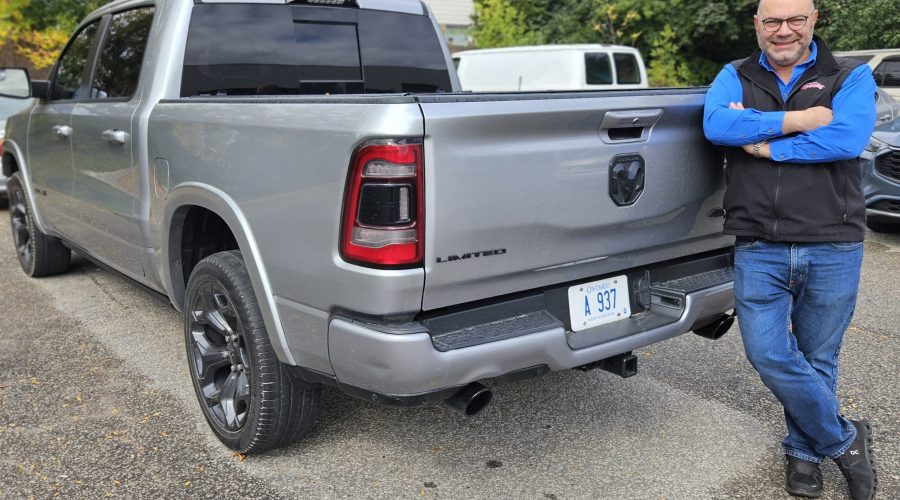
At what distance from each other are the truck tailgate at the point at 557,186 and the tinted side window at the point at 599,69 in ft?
35.3

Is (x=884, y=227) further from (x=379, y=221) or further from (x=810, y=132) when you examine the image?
(x=379, y=221)

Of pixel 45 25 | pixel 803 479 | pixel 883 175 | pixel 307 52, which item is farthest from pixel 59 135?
pixel 45 25

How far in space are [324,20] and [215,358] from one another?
6.14 ft

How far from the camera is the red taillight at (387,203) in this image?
2291mm

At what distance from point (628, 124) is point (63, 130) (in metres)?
3.32

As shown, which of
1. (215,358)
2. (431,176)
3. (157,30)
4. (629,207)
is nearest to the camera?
(431,176)

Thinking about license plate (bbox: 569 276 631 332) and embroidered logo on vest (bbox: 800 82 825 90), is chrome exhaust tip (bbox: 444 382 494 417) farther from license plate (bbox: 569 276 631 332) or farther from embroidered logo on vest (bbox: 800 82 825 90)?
embroidered logo on vest (bbox: 800 82 825 90)

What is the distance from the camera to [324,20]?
411 cm

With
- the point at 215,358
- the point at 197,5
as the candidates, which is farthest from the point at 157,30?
the point at 215,358

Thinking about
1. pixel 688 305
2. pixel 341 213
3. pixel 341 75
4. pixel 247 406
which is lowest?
pixel 247 406

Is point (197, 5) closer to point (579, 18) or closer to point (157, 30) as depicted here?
point (157, 30)

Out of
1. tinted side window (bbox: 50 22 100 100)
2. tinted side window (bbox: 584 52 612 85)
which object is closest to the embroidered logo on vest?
tinted side window (bbox: 50 22 100 100)

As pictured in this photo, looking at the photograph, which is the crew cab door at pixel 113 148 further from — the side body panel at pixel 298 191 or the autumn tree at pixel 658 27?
the autumn tree at pixel 658 27

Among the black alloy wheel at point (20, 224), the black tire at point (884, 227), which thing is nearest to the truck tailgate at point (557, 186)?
the black alloy wheel at point (20, 224)
